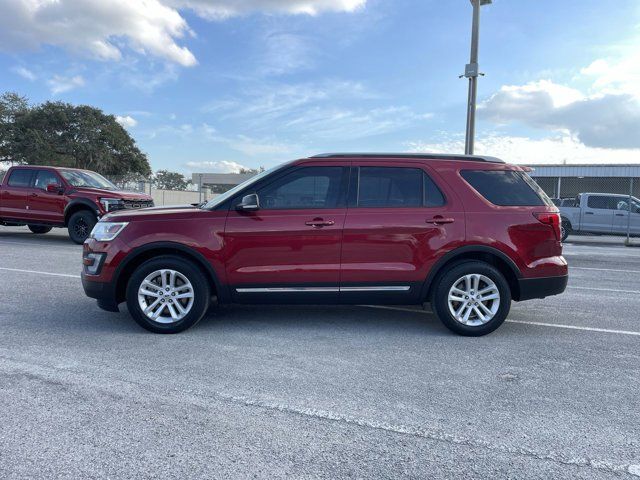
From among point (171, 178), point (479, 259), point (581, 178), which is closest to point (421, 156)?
point (479, 259)

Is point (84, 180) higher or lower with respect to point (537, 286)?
higher

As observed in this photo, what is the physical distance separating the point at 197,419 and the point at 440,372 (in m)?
1.95

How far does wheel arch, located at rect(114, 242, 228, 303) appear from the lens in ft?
16.3

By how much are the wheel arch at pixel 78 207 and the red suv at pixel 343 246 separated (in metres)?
7.58

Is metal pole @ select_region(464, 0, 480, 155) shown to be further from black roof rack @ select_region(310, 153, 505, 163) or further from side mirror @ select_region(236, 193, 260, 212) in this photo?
side mirror @ select_region(236, 193, 260, 212)

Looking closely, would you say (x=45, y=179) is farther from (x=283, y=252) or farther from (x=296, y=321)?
(x=283, y=252)

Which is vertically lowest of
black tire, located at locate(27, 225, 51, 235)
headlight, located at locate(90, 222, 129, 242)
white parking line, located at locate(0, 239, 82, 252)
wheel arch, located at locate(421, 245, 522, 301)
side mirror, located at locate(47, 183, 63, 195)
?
white parking line, located at locate(0, 239, 82, 252)

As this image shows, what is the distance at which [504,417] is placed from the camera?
3.28 meters

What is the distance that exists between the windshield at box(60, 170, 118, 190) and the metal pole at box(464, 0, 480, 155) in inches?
395

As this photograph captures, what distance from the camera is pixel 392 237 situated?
5016mm

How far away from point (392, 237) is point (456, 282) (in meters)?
0.78

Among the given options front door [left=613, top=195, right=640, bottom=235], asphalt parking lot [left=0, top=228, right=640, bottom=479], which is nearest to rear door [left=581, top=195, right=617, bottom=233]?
front door [left=613, top=195, right=640, bottom=235]

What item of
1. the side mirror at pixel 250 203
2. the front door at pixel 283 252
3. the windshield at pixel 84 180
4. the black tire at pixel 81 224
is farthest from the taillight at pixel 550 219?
the windshield at pixel 84 180

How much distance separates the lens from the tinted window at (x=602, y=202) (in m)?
17.7
